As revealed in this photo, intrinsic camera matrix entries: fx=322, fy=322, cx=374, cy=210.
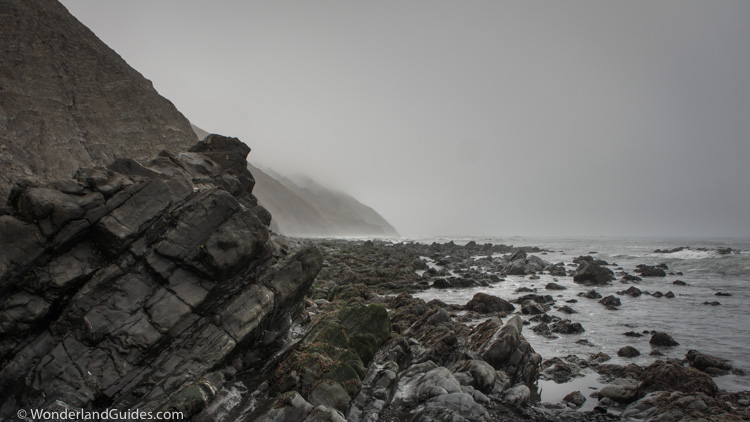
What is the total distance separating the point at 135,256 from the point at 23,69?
3101cm

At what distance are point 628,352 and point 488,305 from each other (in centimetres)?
780

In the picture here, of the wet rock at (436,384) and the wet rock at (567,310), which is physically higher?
the wet rock at (567,310)

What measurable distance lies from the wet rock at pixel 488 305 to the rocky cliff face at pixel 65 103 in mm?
27639

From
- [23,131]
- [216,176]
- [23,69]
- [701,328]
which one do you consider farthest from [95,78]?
[701,328]

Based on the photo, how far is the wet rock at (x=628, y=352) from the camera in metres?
12.8

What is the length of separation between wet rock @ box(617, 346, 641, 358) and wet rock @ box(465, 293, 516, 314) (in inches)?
276

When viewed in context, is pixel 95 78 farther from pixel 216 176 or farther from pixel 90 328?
pixel 90 328

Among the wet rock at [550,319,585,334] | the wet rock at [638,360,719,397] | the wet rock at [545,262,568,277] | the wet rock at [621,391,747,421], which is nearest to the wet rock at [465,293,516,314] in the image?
the wet rock at [550,319,585,334]

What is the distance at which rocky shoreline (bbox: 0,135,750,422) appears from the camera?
7461 millimetres

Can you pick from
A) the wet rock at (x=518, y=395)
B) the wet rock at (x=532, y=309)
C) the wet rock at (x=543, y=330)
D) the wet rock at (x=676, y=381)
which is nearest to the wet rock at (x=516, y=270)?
the wet rock at (x=532, y=309)

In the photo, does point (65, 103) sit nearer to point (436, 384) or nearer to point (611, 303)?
point (436, 384)

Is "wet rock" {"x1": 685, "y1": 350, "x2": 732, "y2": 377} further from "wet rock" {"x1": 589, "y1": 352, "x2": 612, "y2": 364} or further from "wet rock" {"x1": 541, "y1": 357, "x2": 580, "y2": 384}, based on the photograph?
"wet rock" {"x1": 541, "y1": 357, "x2": 580, "y2": 384}

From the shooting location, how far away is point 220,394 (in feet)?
26.9

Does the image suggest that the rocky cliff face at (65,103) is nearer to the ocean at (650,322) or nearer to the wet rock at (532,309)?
the ocean at (650,322)
